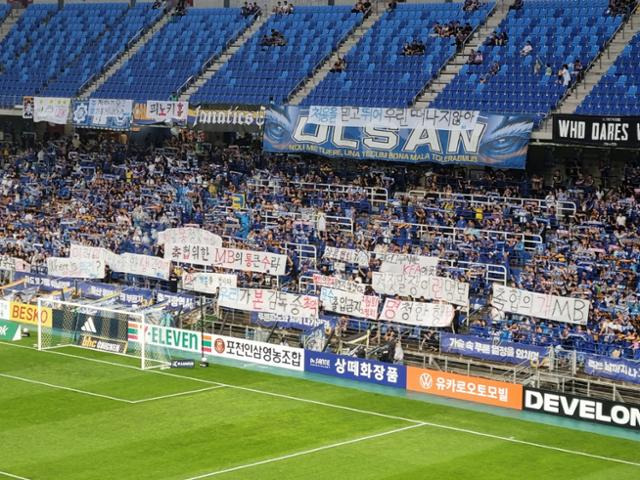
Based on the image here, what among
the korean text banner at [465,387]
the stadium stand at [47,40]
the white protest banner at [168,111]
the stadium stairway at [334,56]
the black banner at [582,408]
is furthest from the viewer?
the stadium stand at [47,40]

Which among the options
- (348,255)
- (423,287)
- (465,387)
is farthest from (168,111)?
(465,387)

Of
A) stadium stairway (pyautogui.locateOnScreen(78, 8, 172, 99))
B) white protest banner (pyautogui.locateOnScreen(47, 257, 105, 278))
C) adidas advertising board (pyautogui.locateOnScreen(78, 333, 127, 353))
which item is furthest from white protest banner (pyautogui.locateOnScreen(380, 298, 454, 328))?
stadium stairway (pyautogui.locateOnScreen(78, 8, 172, 99))

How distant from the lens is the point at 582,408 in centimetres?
3097

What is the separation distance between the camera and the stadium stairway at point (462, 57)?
4538cm

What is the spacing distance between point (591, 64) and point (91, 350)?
63.3ft

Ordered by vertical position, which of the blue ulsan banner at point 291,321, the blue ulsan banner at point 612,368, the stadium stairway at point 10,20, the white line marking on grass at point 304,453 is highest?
the stadium stairway at point 10,20

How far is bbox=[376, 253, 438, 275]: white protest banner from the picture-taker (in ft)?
130

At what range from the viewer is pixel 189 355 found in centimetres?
3909

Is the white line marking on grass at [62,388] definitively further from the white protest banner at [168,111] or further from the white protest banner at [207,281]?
the white protest banner at [168,111]

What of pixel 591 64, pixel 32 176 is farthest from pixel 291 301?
pixel 32 176

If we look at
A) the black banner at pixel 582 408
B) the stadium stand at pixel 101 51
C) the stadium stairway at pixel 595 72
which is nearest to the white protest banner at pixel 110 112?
the stadium stand at pixel 101 51

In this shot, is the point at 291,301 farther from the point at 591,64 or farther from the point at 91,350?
the point at 591,64

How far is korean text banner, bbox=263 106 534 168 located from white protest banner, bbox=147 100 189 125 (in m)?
3.95

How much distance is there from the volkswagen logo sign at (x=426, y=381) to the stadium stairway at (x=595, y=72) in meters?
10.2
